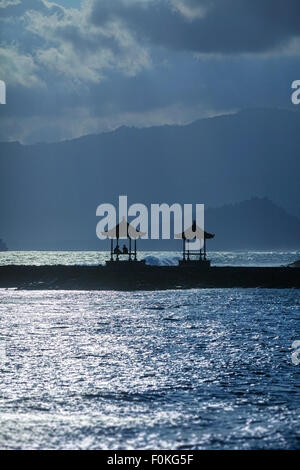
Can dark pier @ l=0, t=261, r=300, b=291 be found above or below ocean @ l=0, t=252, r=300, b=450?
above

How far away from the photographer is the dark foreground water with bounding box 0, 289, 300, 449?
698 inches

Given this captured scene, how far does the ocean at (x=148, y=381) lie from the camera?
1772cm

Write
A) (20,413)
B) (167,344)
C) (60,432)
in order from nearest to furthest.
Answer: (60,432) < (20,413) < (167,344)

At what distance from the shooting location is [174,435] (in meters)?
17.6

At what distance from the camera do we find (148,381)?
24391mm

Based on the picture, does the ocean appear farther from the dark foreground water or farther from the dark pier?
the dark pier

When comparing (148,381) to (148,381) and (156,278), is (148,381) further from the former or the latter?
(156,278)

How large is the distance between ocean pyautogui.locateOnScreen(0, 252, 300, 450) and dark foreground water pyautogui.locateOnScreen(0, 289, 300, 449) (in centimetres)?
3

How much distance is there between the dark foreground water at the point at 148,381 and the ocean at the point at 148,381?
3cm

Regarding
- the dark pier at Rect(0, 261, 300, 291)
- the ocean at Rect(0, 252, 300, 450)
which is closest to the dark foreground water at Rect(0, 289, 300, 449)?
the ocean at Rect(0, 252, 300, 450)

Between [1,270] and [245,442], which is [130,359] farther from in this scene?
[1,270]

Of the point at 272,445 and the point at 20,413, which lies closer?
the point at 272,445

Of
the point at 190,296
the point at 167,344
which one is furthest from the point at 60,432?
the point at 190,296
